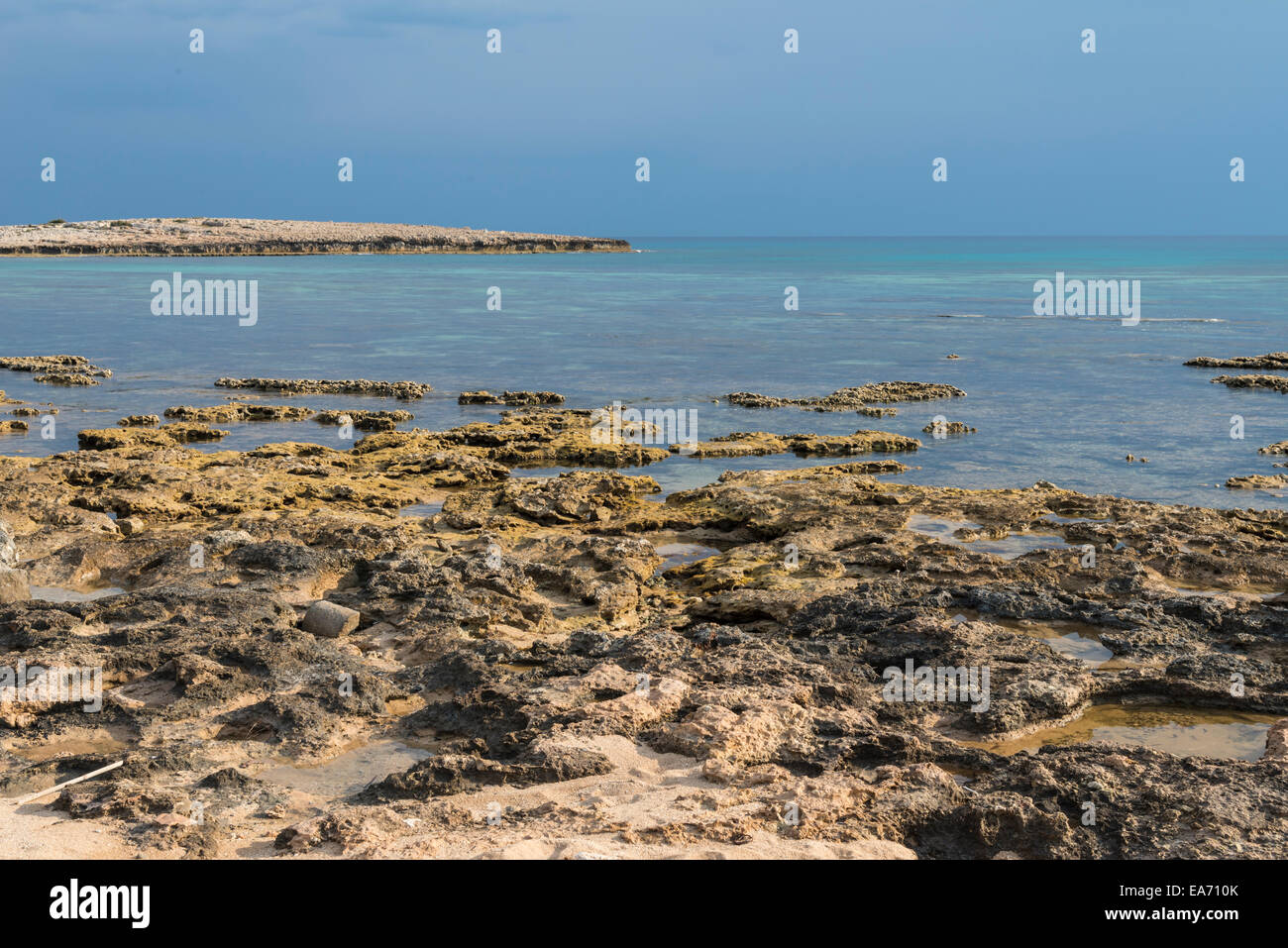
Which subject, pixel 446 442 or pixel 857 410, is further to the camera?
pixel 857 410

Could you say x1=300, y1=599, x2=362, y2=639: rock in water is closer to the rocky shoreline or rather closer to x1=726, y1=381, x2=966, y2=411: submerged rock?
the rocky shoreline

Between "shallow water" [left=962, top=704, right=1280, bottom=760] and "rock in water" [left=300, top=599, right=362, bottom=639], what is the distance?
451 cm

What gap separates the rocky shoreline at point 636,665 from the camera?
5219 mm

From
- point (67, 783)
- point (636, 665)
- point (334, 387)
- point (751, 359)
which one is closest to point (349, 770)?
point (67, 783)

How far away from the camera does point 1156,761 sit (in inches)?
228

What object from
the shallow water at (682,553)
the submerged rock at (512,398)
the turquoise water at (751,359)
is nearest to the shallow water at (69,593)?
the shallow water at (682,553)

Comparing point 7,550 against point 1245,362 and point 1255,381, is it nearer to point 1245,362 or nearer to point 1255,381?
point 1255,381

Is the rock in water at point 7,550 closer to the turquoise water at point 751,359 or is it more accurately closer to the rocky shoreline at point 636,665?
the rocky shoreline at point 636,665

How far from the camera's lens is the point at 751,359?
29.7 m

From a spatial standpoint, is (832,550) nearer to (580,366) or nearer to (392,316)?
(580,366)

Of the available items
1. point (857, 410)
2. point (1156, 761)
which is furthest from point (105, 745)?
point (857, 410)

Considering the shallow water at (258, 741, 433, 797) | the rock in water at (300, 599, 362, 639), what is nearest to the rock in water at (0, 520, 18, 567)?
the rock in water at (300, 599, 362, 639)

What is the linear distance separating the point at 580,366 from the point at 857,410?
898cm

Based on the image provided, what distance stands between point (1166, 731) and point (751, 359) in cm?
2340
